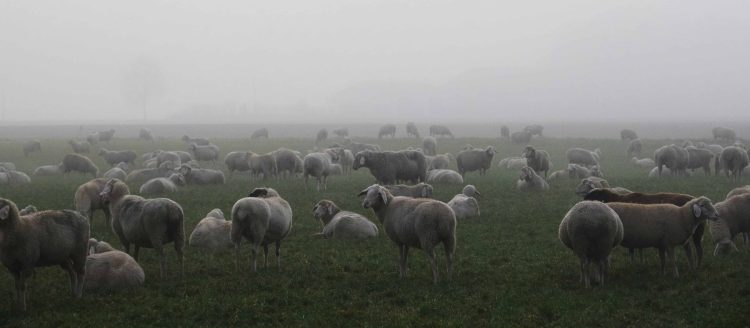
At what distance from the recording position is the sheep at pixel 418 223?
12.1m

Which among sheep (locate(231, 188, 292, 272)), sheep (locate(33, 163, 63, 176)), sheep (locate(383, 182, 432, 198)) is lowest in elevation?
sheep (locate(33, 163, 63, 176))

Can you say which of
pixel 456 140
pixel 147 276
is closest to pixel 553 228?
pixel 147 276

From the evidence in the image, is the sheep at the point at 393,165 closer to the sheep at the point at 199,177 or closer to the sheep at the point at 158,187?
the sheep at the point at 199,177

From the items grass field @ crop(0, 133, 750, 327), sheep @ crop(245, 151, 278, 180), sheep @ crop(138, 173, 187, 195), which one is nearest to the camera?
grass field @ crop(0, 133, 750, 327)

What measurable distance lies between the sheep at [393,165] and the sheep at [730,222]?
14.9 m

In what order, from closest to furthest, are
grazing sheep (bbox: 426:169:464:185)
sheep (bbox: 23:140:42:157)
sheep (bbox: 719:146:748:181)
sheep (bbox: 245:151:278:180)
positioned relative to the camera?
sheep (bbox: 719:146:748:181) → grazing sheep (bbox: 426:169:464:185) → sheep (bbox: 245:151:278:180) → sheep (bbox: 23:140:42:157)

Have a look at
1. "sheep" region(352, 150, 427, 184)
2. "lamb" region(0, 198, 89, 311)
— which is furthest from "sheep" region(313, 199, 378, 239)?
"sheep" region(352, 150, 427, 184)

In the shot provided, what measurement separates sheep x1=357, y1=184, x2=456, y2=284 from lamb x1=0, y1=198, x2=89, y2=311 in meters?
5.88

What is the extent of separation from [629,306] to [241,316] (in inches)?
276

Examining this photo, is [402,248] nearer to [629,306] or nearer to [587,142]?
[629,306]

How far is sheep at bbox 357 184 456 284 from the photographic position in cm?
1208

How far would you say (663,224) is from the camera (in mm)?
12391

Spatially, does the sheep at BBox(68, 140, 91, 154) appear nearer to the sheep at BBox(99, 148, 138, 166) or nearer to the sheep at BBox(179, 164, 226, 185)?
the sheep at BBox(99, 148, 138, 166)

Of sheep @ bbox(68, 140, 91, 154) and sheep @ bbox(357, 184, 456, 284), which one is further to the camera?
sheep @ bbox(68, 140, 91, 154)
